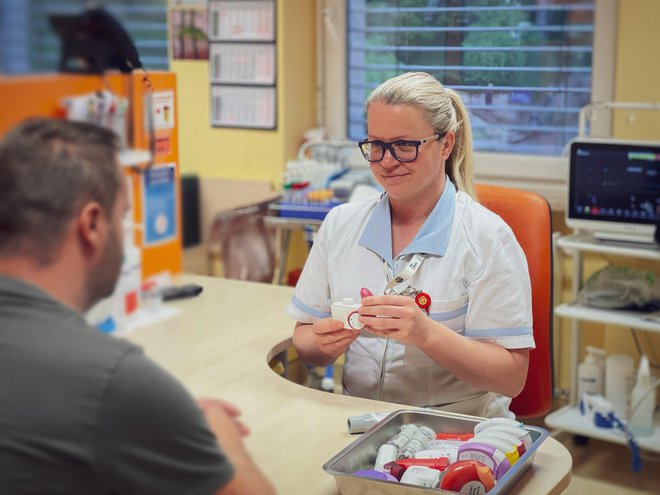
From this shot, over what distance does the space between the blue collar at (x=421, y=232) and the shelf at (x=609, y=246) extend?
1.51 m

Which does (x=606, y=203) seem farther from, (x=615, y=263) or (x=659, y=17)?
(x=659, y=17)

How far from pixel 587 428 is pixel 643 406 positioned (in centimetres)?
21

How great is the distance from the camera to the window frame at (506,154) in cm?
399

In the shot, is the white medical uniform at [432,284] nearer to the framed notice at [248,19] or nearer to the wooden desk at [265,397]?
the wooden desk at [265,397]

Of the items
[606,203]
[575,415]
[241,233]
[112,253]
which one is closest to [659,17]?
[606,203]

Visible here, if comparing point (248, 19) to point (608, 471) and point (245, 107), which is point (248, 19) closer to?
point (245, 107)

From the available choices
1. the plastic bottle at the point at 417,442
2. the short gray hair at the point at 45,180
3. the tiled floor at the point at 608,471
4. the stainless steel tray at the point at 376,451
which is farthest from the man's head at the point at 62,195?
the tiled floor at the point at 608,471

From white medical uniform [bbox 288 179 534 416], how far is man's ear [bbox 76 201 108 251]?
1.25 metres

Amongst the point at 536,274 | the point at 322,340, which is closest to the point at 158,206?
the point at 322,340

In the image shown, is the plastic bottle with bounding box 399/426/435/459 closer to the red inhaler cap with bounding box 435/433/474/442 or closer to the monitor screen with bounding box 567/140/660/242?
the red inhaler cap with bounding box 435/433/474/442

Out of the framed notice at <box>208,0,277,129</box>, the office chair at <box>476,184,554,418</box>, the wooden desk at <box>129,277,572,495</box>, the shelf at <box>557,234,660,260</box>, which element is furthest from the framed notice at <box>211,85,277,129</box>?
the wooden desk at <box>129,277,572,495</box>

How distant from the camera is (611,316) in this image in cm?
343

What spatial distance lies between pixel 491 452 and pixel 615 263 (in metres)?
2.64

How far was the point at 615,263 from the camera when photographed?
392 centimetres
